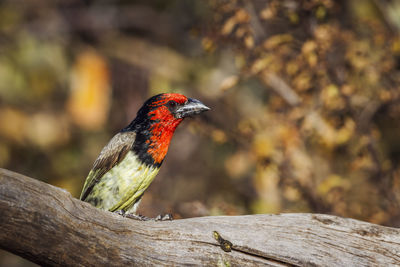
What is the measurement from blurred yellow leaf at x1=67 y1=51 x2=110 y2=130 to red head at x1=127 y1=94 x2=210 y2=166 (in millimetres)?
3118

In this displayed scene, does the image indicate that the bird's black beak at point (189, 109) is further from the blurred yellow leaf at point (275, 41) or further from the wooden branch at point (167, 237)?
the blurred yellow leaf at point (275, 41)

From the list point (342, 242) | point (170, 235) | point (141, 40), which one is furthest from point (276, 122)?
point (141, 40)

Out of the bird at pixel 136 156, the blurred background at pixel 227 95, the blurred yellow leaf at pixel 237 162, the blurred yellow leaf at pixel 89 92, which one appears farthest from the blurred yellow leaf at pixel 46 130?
the bird at pixel 136 156

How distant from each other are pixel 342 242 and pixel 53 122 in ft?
19.7

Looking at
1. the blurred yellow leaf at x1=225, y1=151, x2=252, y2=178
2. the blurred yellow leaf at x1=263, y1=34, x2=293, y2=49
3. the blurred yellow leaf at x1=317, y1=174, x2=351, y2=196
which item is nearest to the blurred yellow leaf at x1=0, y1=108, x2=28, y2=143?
the blurred yellow leaf at x1=225, y1=151, x2=252, y2=178

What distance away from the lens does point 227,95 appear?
26.2 feet

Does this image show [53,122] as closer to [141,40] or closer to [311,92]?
[141,40]

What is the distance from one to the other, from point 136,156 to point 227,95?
160 inches

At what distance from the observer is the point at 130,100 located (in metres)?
7.93

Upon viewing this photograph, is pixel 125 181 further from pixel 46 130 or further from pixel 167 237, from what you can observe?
→ pixel 46 130

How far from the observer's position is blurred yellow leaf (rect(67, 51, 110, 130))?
284 inches

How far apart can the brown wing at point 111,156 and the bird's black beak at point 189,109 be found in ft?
1.29

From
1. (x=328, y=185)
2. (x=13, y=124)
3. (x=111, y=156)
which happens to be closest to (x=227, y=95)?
(x=328, y=185)

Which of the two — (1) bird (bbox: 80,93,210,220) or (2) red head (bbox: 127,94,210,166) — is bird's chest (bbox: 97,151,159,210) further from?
(2) red head (bbox: 127,94,210,166)
